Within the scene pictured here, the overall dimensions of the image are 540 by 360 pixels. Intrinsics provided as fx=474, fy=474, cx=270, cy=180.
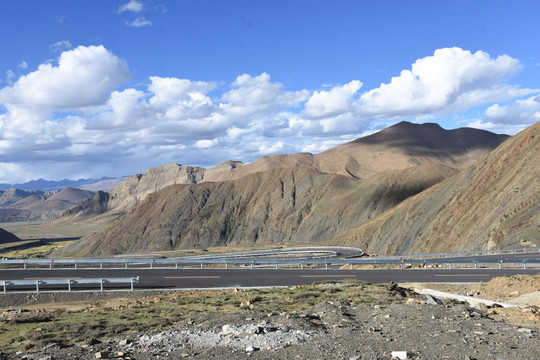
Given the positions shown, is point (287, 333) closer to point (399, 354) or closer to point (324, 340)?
point (324, 340)

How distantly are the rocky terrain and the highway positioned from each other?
9.14 meters

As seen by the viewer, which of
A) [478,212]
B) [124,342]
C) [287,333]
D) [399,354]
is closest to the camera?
[399,354]

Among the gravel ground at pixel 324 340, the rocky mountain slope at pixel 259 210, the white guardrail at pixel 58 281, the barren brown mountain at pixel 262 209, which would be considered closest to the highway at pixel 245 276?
the white guardrail at pixel 58 281

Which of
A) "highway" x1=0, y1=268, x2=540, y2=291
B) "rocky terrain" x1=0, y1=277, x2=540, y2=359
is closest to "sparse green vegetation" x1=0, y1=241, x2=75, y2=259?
"highway" x1=0, y1=268, x2=540, y2=291

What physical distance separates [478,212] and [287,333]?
43.5 metres

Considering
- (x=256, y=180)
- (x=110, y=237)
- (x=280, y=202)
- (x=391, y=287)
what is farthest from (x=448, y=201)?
(x=110, y=237)

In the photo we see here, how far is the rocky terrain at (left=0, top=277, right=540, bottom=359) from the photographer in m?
8.81

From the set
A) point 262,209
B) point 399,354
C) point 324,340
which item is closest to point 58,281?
point 324,340

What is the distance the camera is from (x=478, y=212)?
48094 millimetres

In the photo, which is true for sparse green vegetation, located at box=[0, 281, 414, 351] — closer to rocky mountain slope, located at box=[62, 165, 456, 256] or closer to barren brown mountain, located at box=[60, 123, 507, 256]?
barren brown mountain, located at box=[60, 123, 507, 256]

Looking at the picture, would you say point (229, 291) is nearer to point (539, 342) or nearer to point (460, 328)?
point (460, 328)

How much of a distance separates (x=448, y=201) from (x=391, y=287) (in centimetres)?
4252

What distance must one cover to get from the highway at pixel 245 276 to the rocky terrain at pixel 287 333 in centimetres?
914

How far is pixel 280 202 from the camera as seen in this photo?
383 feet
